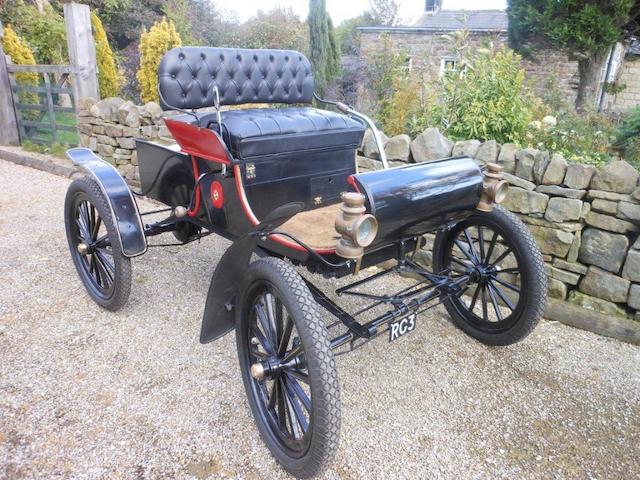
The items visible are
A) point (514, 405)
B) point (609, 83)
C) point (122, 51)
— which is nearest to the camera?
point (514, 405)

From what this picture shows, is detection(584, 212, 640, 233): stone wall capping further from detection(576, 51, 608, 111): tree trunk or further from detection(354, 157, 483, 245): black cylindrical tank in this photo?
detection(576, 51, 608, 111): tree trunk

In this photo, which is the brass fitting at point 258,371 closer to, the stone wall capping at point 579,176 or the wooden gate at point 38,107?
the stone wall capping at point 579,176

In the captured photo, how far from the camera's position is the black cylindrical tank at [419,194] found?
5.26ft

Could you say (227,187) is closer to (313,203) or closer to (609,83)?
(313,203)

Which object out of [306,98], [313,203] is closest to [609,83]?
[306,98]

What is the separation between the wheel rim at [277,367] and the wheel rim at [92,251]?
4.00ft

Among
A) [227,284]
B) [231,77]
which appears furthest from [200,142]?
[231,77]

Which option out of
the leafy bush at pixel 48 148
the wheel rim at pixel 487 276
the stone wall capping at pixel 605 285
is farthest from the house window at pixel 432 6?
the wheel rim at pixel 487 276

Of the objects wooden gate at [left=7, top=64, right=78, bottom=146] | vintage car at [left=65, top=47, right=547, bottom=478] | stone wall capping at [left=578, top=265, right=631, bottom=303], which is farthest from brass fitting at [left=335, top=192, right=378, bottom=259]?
wooden gate at [left=7, top=64, right=78, bottom=146]

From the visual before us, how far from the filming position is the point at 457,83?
12.1 feet

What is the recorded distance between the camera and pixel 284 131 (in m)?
2.25

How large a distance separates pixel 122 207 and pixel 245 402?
1.18 metres

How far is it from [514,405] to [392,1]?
888 inches

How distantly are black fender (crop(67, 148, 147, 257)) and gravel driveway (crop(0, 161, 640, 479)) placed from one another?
1.70ft
